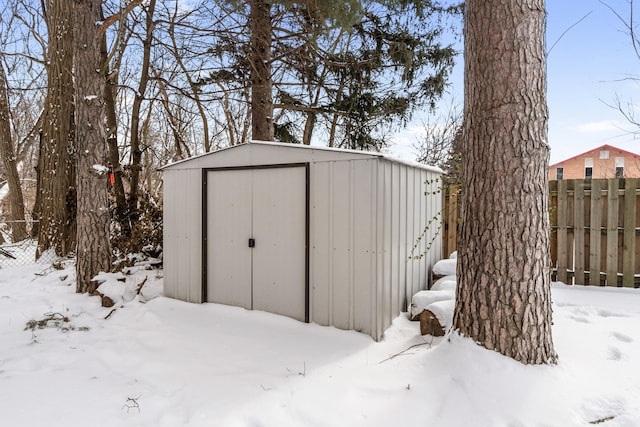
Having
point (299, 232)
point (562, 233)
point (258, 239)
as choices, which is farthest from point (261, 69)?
point (562, 233)

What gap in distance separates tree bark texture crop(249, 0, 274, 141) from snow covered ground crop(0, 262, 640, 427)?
393 centimetres

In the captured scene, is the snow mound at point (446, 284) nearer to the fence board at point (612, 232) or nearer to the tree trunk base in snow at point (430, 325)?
the tree trunk base in snow at point (430, 325)

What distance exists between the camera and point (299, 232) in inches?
159

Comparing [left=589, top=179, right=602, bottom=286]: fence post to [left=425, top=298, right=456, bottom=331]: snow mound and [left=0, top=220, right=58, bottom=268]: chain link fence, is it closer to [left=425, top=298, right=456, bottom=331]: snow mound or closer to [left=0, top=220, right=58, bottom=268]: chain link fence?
[left=425, top=298, right=456, bottom=331]: snow mound

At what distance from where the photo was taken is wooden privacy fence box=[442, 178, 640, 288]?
16.6 ft

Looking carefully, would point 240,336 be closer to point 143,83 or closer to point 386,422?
point 386,422

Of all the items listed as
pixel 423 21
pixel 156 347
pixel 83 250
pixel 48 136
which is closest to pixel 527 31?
pixel 156 347

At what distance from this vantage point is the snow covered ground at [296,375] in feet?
7.68

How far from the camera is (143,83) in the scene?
8.26 metres

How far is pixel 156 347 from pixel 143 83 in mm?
6686

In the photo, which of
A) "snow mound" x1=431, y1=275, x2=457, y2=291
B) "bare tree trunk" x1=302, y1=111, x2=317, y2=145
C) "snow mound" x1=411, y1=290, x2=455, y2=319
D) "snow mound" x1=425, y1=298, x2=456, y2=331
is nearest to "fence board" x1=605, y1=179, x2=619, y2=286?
"snow mound" x1=431, y1=275, x2=457, y2=291

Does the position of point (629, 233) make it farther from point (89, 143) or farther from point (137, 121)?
point (137, 121)

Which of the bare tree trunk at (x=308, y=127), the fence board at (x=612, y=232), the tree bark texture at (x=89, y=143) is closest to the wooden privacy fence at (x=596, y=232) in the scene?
the fence board at (x=612, y=232)

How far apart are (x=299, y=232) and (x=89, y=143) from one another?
3.28 meters
